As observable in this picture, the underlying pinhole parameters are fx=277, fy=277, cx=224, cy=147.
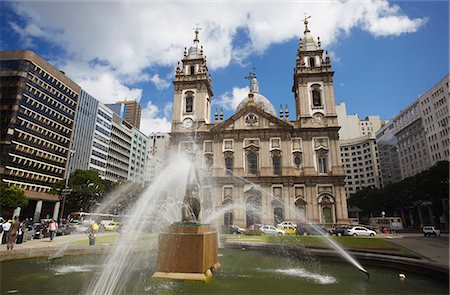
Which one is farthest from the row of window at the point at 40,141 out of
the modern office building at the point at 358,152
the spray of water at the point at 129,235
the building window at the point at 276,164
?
the modern office building at the point at 358,152

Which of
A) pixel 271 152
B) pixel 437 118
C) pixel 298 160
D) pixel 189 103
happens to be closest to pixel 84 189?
pixel 189 103

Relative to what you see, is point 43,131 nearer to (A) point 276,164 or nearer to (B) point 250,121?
(B) point 250,121

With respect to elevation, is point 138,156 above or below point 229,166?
above

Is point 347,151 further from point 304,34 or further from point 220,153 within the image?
point 220,153

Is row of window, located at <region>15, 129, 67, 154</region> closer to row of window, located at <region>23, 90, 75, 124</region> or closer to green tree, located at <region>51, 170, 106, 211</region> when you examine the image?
row of window, located at <region>23, 90, 75, 124</region>

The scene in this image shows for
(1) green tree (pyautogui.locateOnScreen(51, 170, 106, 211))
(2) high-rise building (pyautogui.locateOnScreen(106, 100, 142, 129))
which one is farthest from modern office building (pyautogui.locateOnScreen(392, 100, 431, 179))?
(2) high-rise building (pyautogui.locateOnScreen(106, 100, 142, 129))

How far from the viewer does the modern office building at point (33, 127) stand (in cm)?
4444

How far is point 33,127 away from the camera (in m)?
47.9

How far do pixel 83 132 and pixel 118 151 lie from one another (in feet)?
53.1

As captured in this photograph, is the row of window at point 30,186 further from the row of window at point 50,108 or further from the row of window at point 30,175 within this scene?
the row of window at point 50,108

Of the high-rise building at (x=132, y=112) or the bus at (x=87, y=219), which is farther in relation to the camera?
the high-rise building at (x=132, y=112)

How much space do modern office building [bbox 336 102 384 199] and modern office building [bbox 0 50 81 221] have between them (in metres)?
87.2

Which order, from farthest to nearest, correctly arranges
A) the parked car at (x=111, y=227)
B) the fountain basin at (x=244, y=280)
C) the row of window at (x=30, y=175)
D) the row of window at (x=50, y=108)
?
the row of window at (x=50, y=108), the row of window at (x=30, y=175), the parked car at (x=111, y=227), the fountain basin at (x=244, y=280)

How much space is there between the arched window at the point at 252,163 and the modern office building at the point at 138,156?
51.3 m
